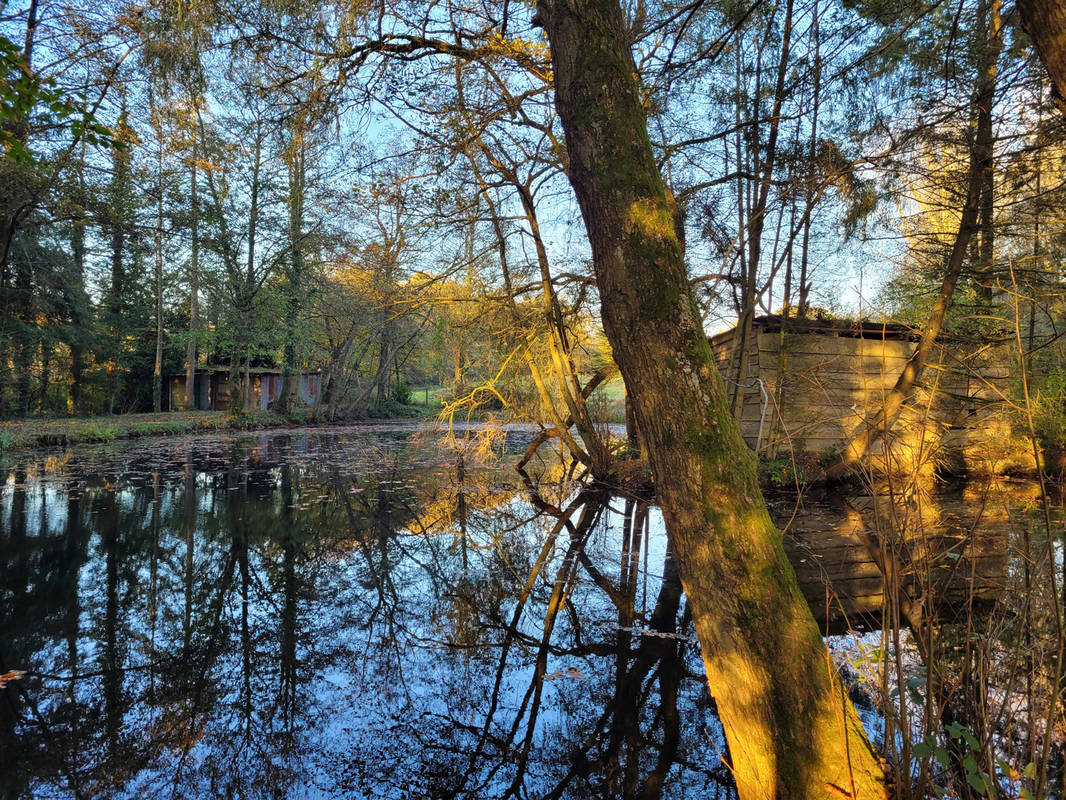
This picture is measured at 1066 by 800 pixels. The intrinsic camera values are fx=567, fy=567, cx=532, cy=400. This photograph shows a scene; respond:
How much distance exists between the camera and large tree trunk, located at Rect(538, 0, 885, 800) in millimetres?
1749

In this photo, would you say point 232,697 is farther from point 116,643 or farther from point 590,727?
point 590,727

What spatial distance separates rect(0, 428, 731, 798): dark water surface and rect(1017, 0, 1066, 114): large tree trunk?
8.21ft

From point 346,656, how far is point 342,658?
3 cm

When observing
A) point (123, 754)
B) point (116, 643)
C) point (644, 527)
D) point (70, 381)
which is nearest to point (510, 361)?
point (644, 527)

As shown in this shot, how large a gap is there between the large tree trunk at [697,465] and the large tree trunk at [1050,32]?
1.27 m

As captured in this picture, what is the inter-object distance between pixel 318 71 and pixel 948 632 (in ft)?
18.7

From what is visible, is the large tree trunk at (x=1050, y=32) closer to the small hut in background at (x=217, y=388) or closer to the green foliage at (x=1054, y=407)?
the green foliage at (x=1054, y=407)

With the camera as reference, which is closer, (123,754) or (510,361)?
(123,754)

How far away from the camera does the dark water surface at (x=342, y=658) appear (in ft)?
8.52

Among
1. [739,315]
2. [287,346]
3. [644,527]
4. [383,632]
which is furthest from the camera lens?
[287,346]

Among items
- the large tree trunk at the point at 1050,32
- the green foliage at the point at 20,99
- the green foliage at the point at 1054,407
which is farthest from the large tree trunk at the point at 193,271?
the green foliage at the point at 1054,407

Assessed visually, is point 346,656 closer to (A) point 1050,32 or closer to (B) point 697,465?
(B) point 697,465

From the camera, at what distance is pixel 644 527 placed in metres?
7.57

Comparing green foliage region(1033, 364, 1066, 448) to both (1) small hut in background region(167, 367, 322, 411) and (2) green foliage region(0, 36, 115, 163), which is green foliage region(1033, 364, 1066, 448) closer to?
(2) green foliage region(0, 36, 115, 163)
